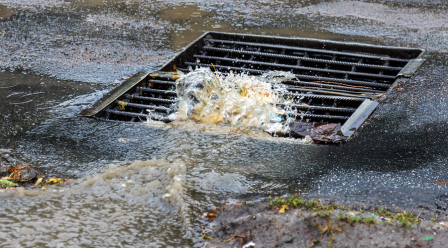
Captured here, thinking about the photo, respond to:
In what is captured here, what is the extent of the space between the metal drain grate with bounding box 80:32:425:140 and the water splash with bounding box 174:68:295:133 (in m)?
0.16

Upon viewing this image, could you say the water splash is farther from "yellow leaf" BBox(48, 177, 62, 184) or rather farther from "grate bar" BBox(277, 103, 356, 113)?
"yellow leaf" BBox(48, 177, 62, 184)

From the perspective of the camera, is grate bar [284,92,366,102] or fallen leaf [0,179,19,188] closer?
fallen leaf [0,179,19,188]

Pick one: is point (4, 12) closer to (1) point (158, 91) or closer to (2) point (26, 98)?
(2) point (26, 98)

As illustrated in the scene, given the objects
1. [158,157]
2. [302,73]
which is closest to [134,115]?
[158,157]

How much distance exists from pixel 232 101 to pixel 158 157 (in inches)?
40.2

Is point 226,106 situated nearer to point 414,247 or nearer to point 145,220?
point 145,220

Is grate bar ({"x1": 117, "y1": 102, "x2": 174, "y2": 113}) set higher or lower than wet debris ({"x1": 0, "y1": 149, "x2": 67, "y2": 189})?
higher

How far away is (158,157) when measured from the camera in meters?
2.96

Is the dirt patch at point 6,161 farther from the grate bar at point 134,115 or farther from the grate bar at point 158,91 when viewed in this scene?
the grate bar at point 158,91

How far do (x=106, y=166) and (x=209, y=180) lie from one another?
761mm

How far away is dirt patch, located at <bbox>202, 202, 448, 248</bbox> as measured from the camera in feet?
6.65

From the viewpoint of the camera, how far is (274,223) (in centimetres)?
222

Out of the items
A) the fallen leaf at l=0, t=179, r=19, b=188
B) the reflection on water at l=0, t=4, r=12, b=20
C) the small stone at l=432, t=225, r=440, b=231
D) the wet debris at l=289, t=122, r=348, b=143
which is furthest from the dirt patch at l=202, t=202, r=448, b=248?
the reflection on water at l=0, t=4, r=12, b=20

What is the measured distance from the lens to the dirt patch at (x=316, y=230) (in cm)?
203
